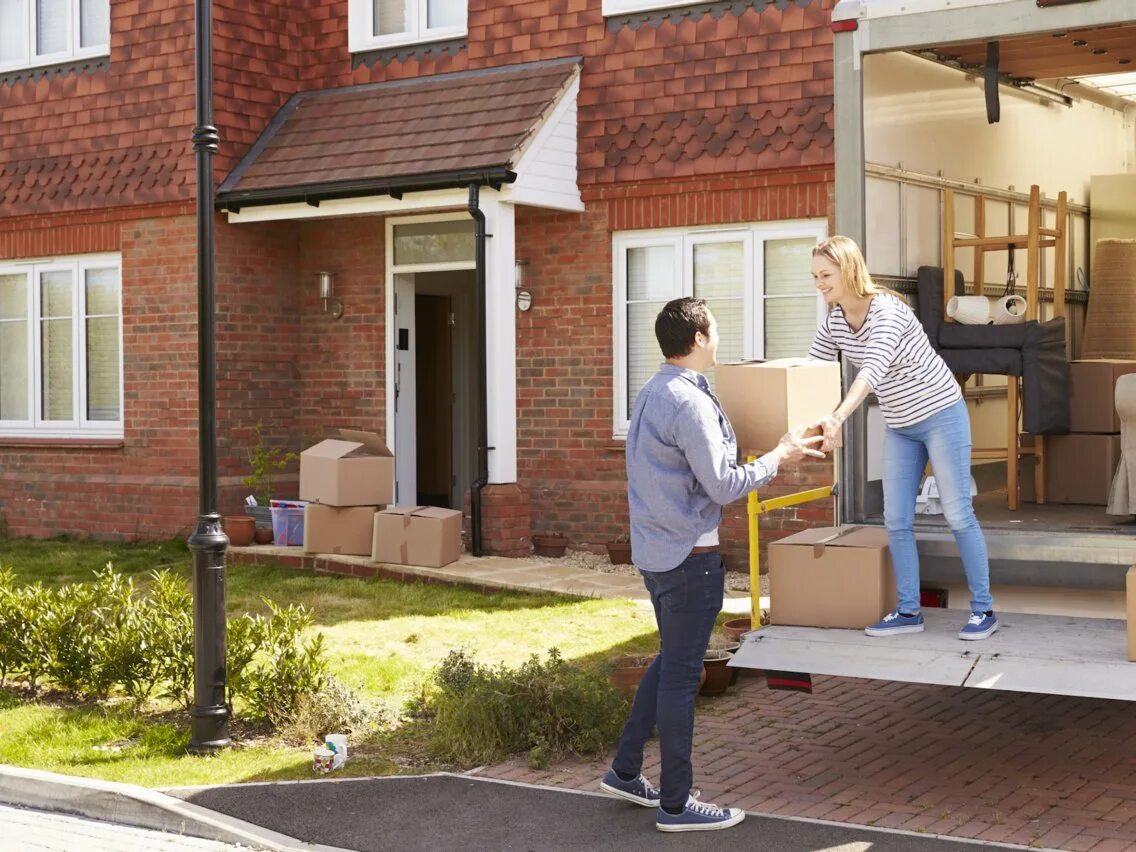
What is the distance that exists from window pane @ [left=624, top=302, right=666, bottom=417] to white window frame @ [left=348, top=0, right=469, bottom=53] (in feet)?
9.60

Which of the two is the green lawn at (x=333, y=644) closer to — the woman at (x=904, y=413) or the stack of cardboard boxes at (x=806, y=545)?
the stack of cardboard boxes at (x=806, y=545)

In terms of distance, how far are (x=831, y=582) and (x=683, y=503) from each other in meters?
1.08

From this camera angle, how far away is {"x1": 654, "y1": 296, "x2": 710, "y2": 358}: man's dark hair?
5.64 metres

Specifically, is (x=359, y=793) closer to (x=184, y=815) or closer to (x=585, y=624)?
(x=184, y=815)

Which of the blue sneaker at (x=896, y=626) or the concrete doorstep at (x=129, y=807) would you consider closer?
the concrete doorstep at (x=129, y=807)

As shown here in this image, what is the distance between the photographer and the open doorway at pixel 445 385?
15.9m

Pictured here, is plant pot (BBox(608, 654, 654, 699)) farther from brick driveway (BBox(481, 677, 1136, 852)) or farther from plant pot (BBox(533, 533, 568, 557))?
plant pot (BBox(533, 533, 568, 557))

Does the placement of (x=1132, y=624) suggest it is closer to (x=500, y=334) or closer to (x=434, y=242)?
(x=500, y=334)

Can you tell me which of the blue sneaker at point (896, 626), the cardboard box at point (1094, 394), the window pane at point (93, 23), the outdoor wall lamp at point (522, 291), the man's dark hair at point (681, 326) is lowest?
the blue sneaker at point (896, 626)

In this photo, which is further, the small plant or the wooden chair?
the small plant

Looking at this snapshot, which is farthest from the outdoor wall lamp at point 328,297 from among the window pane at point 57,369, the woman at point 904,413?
the woman at point 904,413

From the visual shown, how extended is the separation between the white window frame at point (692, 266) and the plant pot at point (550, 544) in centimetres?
93

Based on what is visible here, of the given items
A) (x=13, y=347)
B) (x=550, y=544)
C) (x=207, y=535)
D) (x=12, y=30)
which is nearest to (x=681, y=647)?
(x=207, y=535)

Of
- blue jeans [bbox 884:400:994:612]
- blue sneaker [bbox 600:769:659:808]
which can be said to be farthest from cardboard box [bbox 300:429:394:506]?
blue sneaker [bbox 600:769:659:808]
